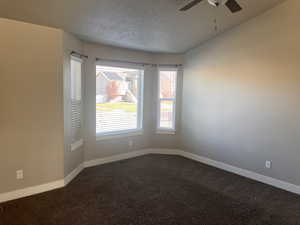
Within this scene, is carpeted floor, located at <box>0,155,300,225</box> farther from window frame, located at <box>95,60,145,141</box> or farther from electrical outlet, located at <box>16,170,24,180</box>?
window frame, located at <box>95,60,145,141</box>

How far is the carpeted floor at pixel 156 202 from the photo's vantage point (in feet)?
8.26

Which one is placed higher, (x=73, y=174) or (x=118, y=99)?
(x=118, y=99)

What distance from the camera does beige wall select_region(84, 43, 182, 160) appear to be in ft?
13.6

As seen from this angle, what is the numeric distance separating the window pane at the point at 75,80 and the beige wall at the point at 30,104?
0.46m

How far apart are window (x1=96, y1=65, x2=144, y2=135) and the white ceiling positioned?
641mm

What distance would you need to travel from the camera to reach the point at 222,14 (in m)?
3.36

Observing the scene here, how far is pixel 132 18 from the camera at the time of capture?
3123mm

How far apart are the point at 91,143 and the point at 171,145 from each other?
6.46ft

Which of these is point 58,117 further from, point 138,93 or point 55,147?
point 138,93

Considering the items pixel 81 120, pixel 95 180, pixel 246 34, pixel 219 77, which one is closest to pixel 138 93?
pixel 81 120

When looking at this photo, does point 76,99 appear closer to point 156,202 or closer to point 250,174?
point 156,202

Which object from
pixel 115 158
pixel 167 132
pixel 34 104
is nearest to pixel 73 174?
pixel 115 158

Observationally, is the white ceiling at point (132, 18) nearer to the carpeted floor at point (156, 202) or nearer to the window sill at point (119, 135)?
the window sill at point (119, 135)

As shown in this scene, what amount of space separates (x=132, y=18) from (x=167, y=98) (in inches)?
92.7
